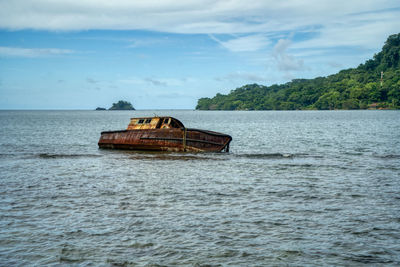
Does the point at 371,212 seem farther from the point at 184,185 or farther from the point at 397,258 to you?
the point at 184,185

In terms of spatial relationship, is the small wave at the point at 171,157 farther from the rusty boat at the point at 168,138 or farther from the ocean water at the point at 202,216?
the ocean water at the point at 202,216

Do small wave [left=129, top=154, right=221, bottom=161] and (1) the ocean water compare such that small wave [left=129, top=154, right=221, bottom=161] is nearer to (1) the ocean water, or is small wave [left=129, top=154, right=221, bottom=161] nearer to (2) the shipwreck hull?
(2) the shipwreck hull

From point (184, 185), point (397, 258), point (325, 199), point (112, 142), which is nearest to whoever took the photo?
point (397, 258)

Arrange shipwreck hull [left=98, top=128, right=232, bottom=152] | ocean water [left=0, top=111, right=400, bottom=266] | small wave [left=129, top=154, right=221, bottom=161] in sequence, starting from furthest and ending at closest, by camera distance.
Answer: shipwreck hull [left=98, top=128, right=232, bottom=152] < small wave [left=129, top=154, right=221, bottom=161] < ocean water [left=0, top=111, right=400, bottom=266]

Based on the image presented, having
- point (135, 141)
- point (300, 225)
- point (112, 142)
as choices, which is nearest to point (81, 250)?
point (300, 225)

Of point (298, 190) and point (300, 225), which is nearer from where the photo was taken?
point (300, 225)

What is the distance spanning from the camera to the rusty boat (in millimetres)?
33125

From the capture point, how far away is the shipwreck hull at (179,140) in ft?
109

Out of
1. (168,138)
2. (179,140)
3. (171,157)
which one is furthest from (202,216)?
(168,138)

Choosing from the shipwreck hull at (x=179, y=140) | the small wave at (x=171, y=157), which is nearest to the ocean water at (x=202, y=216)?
the small wave at (x=171, y=157)

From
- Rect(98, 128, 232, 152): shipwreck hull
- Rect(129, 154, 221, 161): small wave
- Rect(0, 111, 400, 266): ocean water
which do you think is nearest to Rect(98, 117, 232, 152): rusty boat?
Rect(98, 128, 232, 152): shipwreck hull

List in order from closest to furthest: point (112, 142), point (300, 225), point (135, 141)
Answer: point (300, 225) < point (135, 141) < point (112, 142)

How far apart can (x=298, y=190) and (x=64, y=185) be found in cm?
1114

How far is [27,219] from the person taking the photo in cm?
1287
